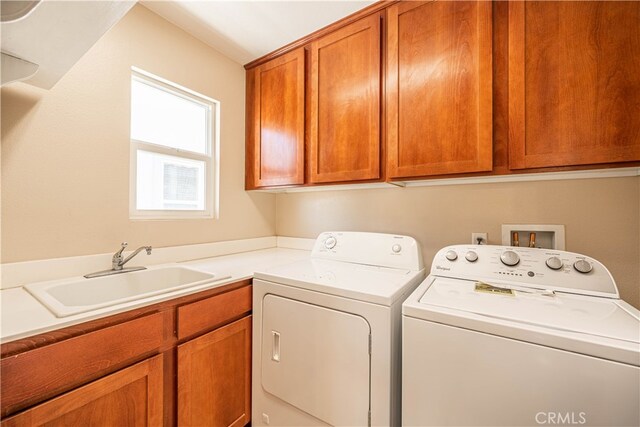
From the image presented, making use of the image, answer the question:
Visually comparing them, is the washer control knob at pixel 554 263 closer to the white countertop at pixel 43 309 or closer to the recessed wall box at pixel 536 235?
the recessed wall box at pixel 536 235

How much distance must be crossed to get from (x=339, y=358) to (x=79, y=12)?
1.59 m

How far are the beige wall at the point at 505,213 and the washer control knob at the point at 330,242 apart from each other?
192 millimetres

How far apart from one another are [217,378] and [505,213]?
1.80 m

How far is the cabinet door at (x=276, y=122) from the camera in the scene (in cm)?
192

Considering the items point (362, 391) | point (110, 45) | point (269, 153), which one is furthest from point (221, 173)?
point (362, 391)

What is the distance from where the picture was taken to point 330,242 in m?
1.92

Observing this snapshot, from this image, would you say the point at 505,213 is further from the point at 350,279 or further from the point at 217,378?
the point at 217,378

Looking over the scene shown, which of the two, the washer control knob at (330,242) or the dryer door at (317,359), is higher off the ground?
the washer control knob at (330,242)

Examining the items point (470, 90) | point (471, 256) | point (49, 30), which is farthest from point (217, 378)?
point (470, 90)

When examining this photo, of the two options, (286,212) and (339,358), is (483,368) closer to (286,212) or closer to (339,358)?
(339,358)

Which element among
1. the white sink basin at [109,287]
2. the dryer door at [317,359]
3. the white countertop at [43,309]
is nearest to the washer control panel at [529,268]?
the dryer door at [317,359]

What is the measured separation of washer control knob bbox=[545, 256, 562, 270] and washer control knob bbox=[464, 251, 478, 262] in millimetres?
285

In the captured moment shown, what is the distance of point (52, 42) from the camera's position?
0.93 meters

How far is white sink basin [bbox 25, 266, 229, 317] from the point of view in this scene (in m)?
1.03
